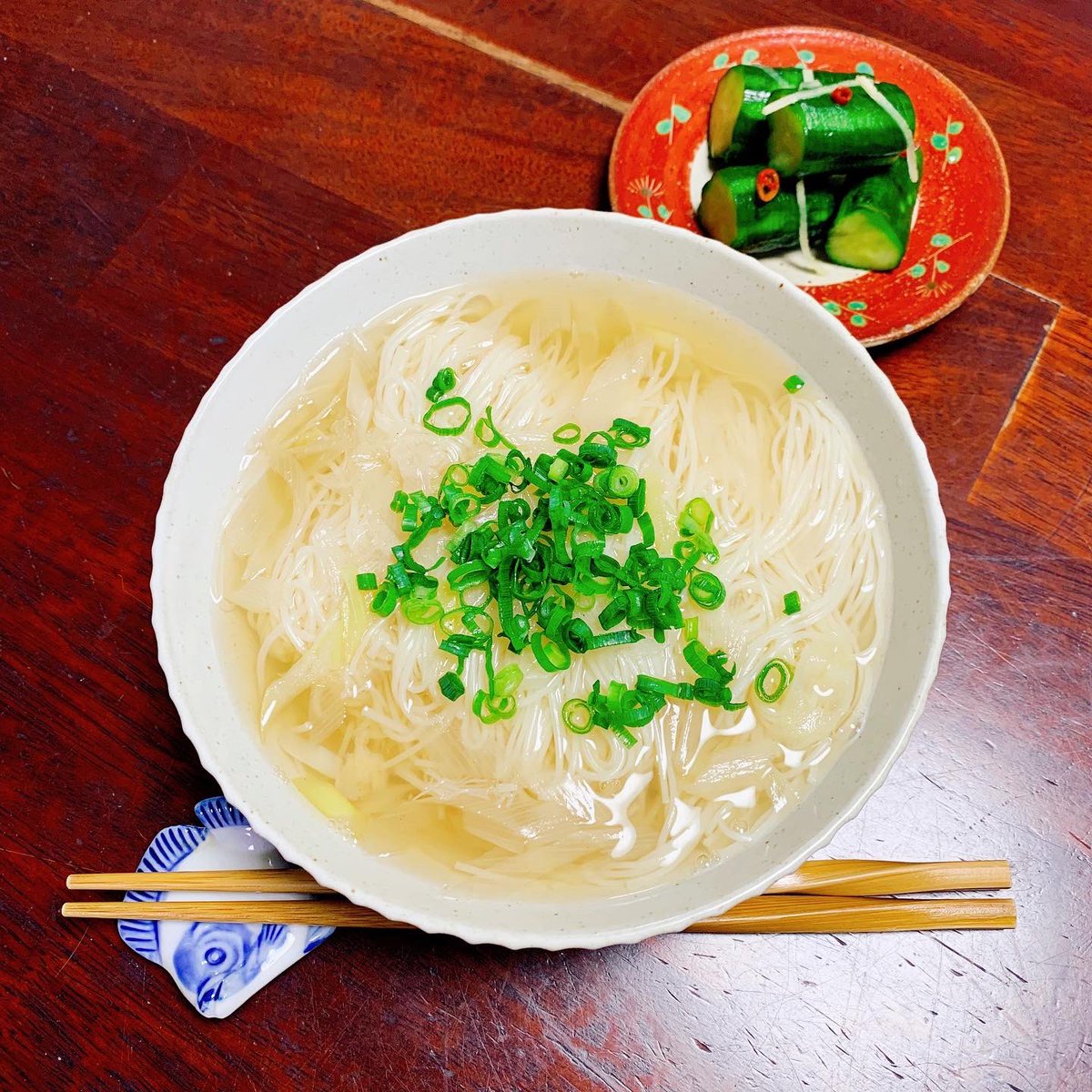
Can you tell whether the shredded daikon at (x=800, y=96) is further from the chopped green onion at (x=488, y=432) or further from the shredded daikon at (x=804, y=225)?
the chopped green onion at (x=488, y=432)

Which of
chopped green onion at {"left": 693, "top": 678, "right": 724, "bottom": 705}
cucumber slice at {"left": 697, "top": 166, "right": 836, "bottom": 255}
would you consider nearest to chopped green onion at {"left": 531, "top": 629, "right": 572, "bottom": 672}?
chopped green onion at {"left": 693, "top": 678, "right": 724, "bottom": 705}

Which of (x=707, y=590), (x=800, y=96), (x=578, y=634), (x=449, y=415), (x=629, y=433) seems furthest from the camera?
(x=800, y=96)

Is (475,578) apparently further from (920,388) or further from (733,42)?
(733,42)

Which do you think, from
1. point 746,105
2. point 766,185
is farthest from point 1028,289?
point 746,105

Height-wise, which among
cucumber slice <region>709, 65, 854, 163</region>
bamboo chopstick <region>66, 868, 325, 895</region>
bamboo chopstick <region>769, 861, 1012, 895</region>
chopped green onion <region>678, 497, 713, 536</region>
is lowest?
bamboo chopstick <region>66, 868, 325, 895</region>

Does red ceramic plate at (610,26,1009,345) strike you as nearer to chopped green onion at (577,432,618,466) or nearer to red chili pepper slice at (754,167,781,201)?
red chili pepper slice at (754,167,781,201)

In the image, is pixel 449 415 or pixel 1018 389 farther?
pixel 1018 389

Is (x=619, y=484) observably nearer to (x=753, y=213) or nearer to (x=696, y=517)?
(x=696, y=517)

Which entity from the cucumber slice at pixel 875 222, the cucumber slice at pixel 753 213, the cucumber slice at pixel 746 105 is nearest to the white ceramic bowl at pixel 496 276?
the cucumber slice at pixel 753 213
